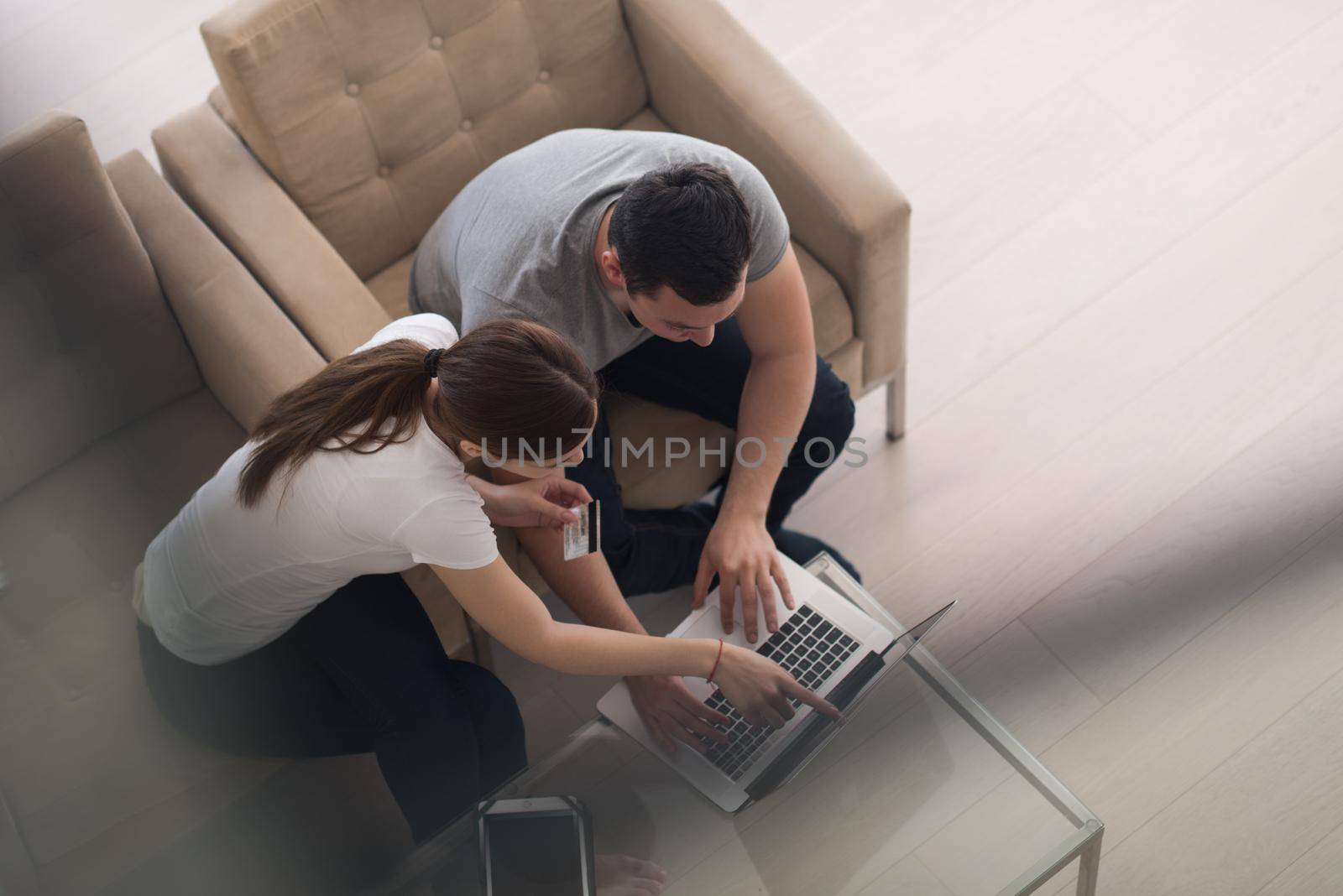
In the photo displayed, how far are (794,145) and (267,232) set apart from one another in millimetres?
716

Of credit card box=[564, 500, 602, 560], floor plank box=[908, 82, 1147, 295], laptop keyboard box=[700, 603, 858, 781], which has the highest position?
credit card box=[564, 500, 602, 560]

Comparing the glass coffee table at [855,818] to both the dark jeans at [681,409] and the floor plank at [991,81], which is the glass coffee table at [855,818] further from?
the floor plank at [991,81]

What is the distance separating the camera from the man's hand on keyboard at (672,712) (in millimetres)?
1360

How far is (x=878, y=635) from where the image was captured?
4.71 feet

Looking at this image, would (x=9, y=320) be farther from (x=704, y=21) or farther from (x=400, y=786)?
(x=704, y=21)

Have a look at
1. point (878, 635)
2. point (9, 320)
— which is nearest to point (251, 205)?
point (9, 320)

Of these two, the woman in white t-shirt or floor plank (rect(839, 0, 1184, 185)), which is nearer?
the woman in white t-shirt

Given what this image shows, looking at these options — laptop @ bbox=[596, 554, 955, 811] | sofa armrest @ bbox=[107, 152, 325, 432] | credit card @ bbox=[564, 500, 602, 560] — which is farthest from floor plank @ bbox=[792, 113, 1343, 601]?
sofa armrest @ bbox=[107, 152, 325, 432]

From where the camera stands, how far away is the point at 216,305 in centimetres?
156

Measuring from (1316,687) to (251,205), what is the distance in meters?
1.64

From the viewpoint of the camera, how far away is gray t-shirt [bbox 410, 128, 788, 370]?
144cm

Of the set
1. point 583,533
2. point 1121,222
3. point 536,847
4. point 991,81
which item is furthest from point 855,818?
point 991,81

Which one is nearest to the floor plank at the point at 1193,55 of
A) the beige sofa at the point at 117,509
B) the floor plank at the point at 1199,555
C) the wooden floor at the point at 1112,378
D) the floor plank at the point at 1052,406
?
the wooden floor at the point at 1112,378

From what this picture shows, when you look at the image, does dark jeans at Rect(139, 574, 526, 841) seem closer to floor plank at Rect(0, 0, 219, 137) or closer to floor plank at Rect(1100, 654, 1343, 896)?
floor plank at Rect(1100, 654, 1343, 896)
